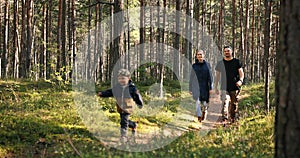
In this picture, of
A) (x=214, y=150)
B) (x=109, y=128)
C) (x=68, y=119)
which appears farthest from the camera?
(x=68, y=119)

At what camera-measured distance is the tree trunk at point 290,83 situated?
4242 millimetres

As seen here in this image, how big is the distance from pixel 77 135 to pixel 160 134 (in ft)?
6.66

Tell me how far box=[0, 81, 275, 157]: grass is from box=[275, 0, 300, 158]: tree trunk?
2660mm

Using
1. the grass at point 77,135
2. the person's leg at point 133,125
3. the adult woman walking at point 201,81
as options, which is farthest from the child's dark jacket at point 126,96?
the adult woman walking at point 201,81

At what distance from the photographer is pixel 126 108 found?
8.21m

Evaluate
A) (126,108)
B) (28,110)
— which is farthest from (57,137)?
(28,110)

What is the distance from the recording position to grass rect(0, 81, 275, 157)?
728 centimetres

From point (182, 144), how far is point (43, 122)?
3.86 metres

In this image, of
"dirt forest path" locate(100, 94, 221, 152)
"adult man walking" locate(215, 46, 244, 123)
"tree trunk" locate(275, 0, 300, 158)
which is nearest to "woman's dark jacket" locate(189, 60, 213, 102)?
"adult man walking" locate(215, 46, 244, 123)

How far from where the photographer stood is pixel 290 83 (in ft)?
14.1

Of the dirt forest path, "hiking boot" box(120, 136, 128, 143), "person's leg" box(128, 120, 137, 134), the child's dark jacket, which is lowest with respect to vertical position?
the dirt forest path

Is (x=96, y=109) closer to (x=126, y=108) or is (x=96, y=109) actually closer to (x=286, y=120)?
(x=126, y=108)

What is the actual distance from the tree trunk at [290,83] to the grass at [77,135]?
105 inches

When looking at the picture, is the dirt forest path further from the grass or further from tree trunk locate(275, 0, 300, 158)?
tree trunk locate(275, 0, 300, 158)
